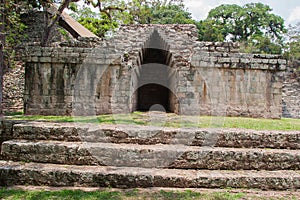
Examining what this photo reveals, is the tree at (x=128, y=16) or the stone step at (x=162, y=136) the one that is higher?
the tree at (x=128, y=16)

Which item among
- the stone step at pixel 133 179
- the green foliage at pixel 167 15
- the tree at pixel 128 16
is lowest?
the stone step at pixel 133 179

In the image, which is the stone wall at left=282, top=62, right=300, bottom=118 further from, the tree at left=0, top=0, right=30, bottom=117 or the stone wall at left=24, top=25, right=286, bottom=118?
the tree at left=0, top=0, right=30, bottom=117

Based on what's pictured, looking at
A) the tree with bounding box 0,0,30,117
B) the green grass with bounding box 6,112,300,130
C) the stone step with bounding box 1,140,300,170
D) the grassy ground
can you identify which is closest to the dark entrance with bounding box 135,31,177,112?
the tree with bounding box 0,0,30,117

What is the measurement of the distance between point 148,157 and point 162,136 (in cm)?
59

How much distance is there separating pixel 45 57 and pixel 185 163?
6.31 meters

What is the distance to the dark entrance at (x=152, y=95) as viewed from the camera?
15.4 meters

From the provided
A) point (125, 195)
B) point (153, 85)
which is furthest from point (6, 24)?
point (125, 195)

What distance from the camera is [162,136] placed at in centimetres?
451

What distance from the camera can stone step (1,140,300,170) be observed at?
13.3ft

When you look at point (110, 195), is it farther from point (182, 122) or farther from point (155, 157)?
point (182, 122)

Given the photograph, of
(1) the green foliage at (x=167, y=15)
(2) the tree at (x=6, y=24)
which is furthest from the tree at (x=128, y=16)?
(2) the tree at (x=6, y=24)

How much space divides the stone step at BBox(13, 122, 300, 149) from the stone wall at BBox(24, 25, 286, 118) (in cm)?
392

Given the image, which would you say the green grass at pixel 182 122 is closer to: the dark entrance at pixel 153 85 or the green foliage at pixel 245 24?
the dark entrance at pixel 153 85

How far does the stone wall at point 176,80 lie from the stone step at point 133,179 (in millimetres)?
4747
